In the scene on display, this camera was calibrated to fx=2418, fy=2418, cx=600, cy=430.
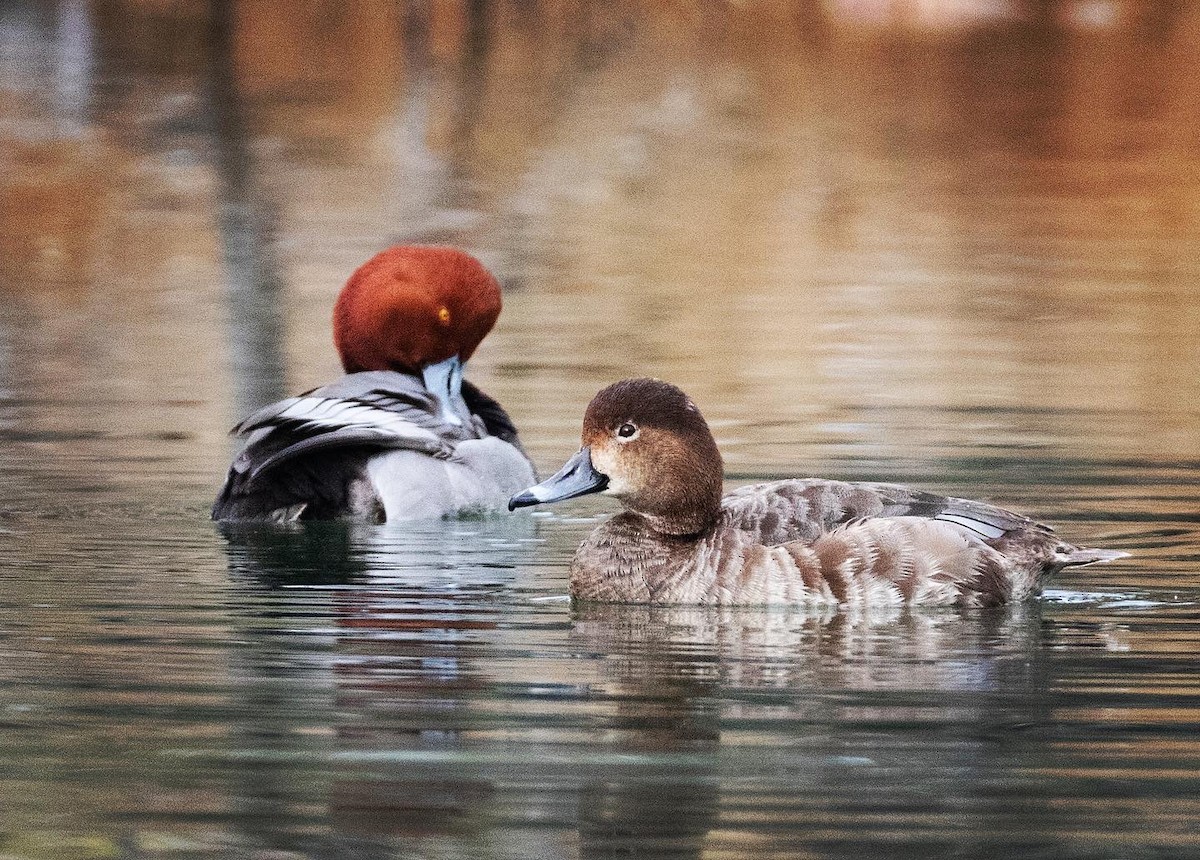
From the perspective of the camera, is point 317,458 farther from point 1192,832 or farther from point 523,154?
point 523,154

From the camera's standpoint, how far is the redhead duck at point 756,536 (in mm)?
6816

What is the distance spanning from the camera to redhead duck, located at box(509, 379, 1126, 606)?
6816mm

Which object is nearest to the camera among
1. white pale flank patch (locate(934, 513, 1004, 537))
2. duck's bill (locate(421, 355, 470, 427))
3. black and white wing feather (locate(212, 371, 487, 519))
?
white pale flank patch (locate(934, 513, 1004, 537))

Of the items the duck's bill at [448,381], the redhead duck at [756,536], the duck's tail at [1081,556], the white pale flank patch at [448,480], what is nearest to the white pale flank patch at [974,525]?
the redhead duck at [756,536]

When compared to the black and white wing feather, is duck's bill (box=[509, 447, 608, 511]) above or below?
above

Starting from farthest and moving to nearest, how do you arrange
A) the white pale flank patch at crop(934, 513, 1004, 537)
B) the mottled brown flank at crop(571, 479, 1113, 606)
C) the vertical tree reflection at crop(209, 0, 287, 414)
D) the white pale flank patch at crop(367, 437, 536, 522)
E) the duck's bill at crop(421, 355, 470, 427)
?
the vertical tree reflection at crop(209, 0, 287, 414) → the duck's bill at crop(421, 355, 470, 427) → the white pale flank patch at crop(367, 437, 536, 522) → the white pale flank patch at crop(934, 513, 1004, 537) → the mottled brown flank at crop(571, 479, 1113, 606)

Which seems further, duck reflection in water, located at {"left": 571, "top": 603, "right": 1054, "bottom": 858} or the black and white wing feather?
the black and white wing feather

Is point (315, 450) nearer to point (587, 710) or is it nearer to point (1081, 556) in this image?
point (1081, 556)

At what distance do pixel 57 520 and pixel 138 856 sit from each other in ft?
13.2

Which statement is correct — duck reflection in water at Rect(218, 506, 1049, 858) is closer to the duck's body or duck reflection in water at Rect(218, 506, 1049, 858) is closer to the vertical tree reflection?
the duck's body

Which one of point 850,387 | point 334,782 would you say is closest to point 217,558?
point 334,782

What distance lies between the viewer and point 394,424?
8.81 meters

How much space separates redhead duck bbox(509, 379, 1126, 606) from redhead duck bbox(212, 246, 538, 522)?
1.73 meters

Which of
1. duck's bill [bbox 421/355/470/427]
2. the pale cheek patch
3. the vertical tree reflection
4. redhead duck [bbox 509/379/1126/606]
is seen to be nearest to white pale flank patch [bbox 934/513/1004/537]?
redhead duck [bbox 509/379/1126/606]
